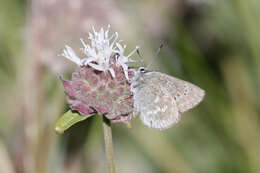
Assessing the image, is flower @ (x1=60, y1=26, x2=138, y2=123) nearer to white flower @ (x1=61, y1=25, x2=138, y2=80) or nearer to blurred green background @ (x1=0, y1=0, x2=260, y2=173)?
white flower @ (x1=61, y1=25, x2=138, y2=80)

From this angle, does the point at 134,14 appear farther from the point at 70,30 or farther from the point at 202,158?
the point at 202,158

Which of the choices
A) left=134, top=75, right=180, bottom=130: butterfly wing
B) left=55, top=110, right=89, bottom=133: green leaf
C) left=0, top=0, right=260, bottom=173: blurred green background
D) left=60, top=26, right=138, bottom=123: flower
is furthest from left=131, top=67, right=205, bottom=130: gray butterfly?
left=0, top=0, right=260, bottom=173: blurred green background

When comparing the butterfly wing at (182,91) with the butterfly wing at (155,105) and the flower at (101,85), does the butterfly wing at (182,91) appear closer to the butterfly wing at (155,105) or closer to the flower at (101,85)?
the butterfly wing at (155,105)

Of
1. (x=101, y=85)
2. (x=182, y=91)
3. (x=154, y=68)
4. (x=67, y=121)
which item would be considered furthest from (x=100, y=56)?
(x=154, y=68)

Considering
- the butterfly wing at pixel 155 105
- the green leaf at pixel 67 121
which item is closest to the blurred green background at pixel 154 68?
the butterfly wing at pixel 155 105

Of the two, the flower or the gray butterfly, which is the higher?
the flower

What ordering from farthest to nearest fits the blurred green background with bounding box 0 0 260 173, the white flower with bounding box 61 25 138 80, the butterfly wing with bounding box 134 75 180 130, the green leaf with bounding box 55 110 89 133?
the blurred green background with bounding box 0 0 260 173
the butterfly wing with bounding box 134 75 180 130
the white flower with bounding box 61 25 138 80
the green leaf with bounding box 55 110 89 133
